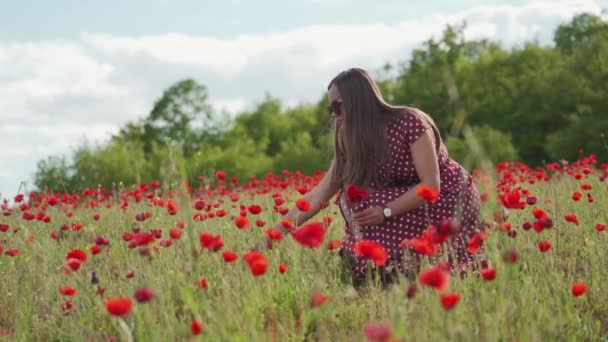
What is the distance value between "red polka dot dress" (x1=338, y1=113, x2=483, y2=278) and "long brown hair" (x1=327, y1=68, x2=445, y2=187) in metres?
0.06

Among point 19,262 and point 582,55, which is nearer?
point 19,262

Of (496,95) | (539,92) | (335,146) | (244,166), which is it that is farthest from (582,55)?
(335,146)

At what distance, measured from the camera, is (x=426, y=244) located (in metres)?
2.46

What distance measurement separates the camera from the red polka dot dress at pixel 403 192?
4.05m

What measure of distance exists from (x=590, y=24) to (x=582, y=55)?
711 centimetres

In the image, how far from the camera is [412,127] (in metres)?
3.99

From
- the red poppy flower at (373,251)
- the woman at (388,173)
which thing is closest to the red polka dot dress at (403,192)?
the woman at (388,173)

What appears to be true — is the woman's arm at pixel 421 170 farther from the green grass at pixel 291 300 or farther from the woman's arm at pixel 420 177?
the green grass at pixel 291 300

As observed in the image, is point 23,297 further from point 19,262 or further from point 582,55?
point 582,55

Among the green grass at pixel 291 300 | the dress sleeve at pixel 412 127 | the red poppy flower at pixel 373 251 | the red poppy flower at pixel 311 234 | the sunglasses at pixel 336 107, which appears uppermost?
the sunglasses at pixel 336 107

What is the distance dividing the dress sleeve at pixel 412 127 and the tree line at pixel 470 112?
1824cm

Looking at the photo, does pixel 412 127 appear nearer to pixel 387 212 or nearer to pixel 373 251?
pixel 387 212

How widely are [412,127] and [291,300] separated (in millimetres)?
1295

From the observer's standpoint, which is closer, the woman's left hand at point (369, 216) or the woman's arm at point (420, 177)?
the woman's arm at point (420, 177)
